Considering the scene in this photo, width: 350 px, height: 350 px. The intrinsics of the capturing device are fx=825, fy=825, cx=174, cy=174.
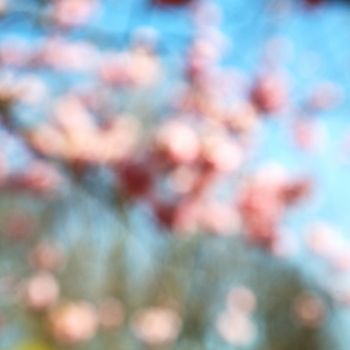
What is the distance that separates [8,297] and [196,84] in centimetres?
237

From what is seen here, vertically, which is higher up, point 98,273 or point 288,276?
point 98,273

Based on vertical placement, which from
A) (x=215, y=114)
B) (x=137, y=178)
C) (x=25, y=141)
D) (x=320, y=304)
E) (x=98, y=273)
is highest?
(x=25, y=141)

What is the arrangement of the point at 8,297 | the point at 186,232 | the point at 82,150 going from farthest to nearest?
the point at 8,297 → the point at 186,232 → the point at 82,150

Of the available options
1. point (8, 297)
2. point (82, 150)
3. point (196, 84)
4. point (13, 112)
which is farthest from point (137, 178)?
point (8, 297)

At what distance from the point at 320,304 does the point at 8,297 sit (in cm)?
272

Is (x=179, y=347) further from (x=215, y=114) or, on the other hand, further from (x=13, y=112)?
(x=13, y=112)

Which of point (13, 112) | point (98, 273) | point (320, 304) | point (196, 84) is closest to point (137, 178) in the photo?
point (196, 84)

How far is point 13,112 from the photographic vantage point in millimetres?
1524

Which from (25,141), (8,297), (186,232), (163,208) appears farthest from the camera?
(8,297)

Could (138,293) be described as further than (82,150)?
Yes

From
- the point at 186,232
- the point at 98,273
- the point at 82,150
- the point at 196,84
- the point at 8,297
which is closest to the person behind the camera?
the point at 82,150

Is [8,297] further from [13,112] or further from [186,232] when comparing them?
[13,112]

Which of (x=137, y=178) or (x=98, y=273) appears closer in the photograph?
(x=137, y=178)

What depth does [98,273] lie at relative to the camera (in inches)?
199
